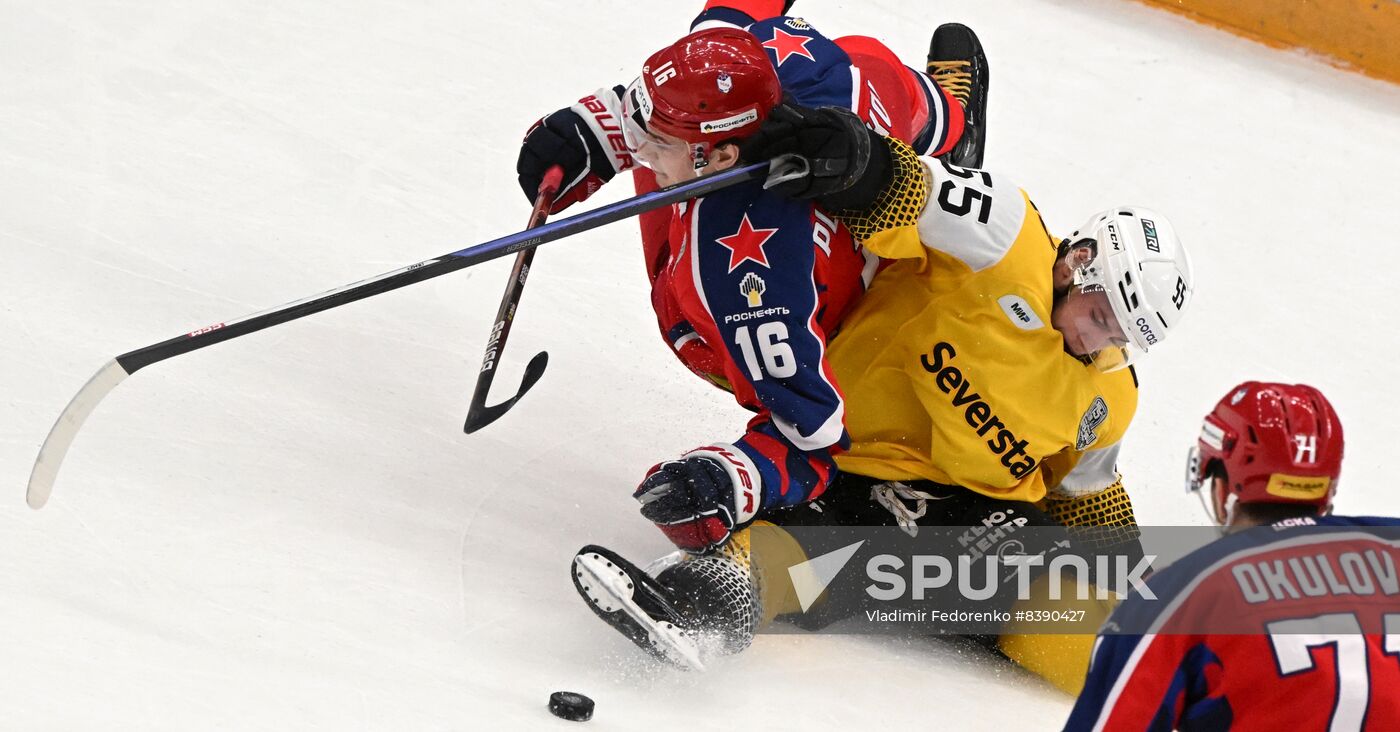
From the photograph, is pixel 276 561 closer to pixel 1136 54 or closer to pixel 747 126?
pixel 747 126

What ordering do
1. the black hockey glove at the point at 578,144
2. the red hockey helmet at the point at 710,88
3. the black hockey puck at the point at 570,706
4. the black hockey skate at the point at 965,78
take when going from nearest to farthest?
the black hockey puck at the point at 570,706 → the red hockey helmet at the point at 710,88 → the black hockey glove at the point at 578,144 → the black hockey skate at the point at 965,78

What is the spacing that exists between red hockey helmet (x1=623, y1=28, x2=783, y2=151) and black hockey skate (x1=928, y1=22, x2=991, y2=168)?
100cm

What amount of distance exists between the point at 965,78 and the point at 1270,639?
7.68ft

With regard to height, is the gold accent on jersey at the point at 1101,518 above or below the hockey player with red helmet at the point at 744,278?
below

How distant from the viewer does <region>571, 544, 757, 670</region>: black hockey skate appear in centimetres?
255

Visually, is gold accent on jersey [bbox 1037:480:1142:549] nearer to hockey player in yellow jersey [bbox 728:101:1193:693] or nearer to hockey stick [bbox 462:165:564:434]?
hockey player in yellow jersey [bbox 728:101:1193:693]

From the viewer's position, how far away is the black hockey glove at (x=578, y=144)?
3.35 metres

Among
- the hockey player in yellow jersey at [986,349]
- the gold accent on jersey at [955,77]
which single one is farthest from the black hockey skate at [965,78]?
the hockey player in yellow jersey at [986,349]

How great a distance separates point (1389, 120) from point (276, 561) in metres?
4.39

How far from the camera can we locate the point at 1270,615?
5.41 ft

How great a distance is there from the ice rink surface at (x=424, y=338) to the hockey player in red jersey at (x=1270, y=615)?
90 centimetres

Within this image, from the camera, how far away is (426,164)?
4.41 m

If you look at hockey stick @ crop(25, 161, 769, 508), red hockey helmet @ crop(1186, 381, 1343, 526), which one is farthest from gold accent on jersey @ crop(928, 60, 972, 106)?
red hockey helmet @ crop(1186, 381, 1343, 526)

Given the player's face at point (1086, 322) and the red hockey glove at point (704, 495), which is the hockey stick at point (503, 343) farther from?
the player's face at point (1086, 322)
